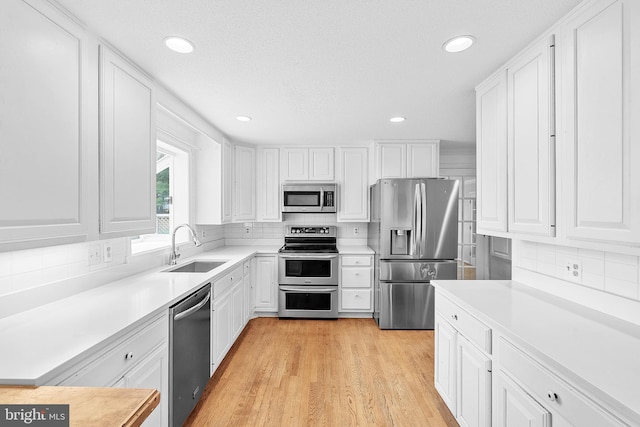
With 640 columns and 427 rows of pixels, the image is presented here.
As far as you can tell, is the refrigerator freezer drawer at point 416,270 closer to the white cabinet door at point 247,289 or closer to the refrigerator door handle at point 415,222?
the refrigerator door handle at point 415,222

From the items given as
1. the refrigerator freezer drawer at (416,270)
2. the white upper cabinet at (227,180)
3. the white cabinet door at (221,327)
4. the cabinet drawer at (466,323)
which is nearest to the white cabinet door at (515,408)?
the cabinet drawer at (466,323)

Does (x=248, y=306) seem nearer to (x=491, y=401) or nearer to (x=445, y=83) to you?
(x=491, y=401)

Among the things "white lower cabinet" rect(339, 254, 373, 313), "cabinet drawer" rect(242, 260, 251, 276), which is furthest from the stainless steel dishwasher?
"white lower cabinet" rect(339, 254, 373, 313)

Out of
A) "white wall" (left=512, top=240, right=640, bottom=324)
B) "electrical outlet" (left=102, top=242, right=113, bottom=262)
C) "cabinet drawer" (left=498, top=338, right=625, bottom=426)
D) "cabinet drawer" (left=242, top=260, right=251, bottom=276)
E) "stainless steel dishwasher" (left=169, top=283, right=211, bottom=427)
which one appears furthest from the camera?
"cabinet drawer" (left=242, top=260, right=251, bottom=276)

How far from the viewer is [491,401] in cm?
146

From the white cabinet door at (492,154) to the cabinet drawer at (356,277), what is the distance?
6.13 feet

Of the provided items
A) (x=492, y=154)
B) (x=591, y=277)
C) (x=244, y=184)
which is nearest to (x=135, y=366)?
(x=591, y=277)

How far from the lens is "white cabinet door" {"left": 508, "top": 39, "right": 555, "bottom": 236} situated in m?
1.50

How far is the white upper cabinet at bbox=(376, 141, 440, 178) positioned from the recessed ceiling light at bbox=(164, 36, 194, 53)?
2.65m

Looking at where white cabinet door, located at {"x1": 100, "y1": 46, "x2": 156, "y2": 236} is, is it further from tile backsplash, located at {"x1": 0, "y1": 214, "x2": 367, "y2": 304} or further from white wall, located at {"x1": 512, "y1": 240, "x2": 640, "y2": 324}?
white wall, located at {"x1": 512, "y1": 240, "x2": 640, "y2": 324}

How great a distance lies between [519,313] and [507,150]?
0.99m

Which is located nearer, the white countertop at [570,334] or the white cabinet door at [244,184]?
the white countertop at [570,334]

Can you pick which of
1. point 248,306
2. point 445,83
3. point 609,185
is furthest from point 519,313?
point 248,306

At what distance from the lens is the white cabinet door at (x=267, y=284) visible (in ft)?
12.6
